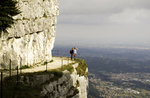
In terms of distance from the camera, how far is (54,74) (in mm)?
28703

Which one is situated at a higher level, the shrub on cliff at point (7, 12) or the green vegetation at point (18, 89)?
the shrub on cliff at point (7, 12)

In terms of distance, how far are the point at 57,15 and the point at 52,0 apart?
4352 millimetres

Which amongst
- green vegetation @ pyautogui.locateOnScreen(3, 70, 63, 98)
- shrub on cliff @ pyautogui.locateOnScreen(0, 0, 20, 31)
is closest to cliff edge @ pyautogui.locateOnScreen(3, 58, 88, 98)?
green vegetation @ pyautogui.locateOnScreen(3, 70, 63, 98)

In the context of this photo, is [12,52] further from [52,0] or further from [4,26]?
[52,0]

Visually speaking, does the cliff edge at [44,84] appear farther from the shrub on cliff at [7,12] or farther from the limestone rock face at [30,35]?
the shrub on cliff at [7,12]

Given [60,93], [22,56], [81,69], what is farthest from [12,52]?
[81,69]

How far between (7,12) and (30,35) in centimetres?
641

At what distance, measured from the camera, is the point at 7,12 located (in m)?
28.6

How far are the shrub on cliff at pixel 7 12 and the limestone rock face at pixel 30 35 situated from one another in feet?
3.57

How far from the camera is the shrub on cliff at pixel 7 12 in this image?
27.8m

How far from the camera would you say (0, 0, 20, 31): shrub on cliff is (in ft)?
91.3

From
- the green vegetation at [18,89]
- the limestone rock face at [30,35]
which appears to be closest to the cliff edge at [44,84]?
the green vegetation at [18,89]

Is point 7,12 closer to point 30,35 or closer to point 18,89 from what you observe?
point 30,35

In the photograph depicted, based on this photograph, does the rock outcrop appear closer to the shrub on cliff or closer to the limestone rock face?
the limestone rock face
